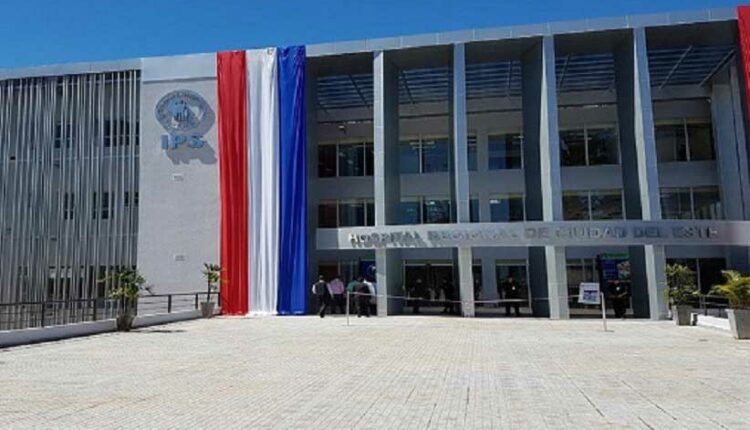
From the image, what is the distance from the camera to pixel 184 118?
28531mm

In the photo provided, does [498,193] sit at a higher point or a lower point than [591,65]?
lower

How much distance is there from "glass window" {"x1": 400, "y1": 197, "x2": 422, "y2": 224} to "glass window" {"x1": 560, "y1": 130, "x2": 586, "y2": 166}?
783 cm

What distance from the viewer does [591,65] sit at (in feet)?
93.9

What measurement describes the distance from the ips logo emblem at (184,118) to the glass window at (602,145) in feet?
62.3

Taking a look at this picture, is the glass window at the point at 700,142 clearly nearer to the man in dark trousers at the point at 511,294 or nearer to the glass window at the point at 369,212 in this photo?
the man in dark trousers at the point at 511,294

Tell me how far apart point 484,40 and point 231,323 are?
602 inches

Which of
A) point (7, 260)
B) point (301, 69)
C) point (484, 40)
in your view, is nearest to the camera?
Result: point (484, 40)

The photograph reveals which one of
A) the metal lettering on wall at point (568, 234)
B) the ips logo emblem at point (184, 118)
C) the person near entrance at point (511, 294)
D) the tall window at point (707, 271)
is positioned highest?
the ips logo emblem at point (184, 118)

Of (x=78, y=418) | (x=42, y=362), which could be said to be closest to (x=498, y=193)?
(x=42, y=362)

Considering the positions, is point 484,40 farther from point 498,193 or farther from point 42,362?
point 42,362

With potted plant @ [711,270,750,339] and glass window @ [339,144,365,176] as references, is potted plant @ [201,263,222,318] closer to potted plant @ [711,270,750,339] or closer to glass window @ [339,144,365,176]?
glass window @ [339,144,365,176]

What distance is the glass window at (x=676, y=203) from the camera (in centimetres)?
3016

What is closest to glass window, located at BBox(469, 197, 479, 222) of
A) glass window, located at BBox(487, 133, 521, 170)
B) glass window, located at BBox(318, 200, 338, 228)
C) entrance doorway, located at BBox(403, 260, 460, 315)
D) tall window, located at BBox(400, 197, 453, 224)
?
tall window, located at BBox(400, 197, 453, 224)

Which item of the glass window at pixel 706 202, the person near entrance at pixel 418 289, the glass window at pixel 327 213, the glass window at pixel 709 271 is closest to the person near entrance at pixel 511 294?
the person near entrance at pixel 418 289
